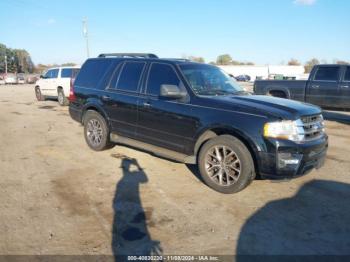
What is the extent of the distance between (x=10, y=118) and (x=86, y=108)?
241 inches

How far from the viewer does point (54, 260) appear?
128 inches

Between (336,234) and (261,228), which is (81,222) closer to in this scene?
(261,228)

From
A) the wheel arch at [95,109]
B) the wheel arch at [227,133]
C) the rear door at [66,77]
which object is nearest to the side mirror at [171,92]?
the wheel arch at [227,133]

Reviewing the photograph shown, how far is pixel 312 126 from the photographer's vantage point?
4980 mm

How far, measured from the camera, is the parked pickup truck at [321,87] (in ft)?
37.4

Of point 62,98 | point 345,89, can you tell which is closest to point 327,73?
point 345,89

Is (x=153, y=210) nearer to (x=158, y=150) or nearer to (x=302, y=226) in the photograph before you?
(x=158, y=150)

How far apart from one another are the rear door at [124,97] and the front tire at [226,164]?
5.71 feet

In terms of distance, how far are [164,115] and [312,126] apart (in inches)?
90.7

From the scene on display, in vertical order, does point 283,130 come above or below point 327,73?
below

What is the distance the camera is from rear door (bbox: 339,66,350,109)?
11.3 m

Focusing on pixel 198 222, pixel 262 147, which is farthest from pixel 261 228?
pixel 262 147

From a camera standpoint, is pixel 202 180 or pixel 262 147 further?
pixel 202 180

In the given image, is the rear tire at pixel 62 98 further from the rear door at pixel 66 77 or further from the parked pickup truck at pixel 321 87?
the parked pickup truck at pixel 321 87
